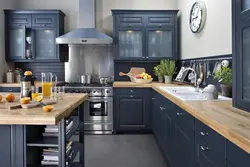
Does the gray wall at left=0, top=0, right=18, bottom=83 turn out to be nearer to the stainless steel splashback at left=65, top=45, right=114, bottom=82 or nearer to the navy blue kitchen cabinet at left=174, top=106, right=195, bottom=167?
the stainless steel splashback at left=65, top=45, right=114, bottom=82

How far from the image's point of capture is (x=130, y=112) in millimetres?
5035

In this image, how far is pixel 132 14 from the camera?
17.2 feet

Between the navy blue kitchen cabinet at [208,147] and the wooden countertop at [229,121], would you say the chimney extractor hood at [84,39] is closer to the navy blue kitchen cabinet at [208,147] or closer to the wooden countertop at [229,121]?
the wooden countertop at [229,121]

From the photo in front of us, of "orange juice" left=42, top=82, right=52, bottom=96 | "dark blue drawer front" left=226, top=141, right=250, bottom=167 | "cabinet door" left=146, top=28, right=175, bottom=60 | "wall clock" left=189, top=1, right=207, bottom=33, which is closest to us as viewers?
"dark blue drawer front" left=226, top=141, right=250, bottom=167

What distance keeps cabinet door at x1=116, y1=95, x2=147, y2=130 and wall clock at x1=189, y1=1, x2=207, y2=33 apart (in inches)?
62.6

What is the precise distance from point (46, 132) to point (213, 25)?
2430 mm

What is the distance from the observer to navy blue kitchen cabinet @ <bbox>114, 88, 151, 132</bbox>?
4996 millimetres

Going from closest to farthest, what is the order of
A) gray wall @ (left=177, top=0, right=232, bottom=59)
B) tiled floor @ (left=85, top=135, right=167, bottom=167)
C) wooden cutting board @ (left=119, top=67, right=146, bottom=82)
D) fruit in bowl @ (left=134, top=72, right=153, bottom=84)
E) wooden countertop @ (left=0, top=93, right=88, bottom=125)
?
1. wooden countertop @ (left=0, top=93, right=88, bottom=125)
2. gray wall @ (left=177, top=0, right=232, bottom=59)
3. tiled floor @ (left=85, top=135, right=167, bottom=167)
4. fruit in bowl @ (left=134, top=72, right=153, bottom=84)
5. wooden cutting board @ (left=119, top=67, right=146, bottom=82)

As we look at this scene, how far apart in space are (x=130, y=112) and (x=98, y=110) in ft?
1.94

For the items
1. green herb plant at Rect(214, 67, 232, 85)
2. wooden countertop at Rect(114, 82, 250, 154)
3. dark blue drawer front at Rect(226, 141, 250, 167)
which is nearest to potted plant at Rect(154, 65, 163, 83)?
green herb plant at Rect(214, 67, 232, 85)

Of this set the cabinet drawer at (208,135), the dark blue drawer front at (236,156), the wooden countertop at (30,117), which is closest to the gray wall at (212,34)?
the cabinet drawer at (208,135)

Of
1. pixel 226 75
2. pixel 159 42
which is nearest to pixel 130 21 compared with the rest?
pixel 159 42

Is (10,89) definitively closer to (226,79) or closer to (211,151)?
(226,79)

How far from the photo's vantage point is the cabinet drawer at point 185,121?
2.12 m
